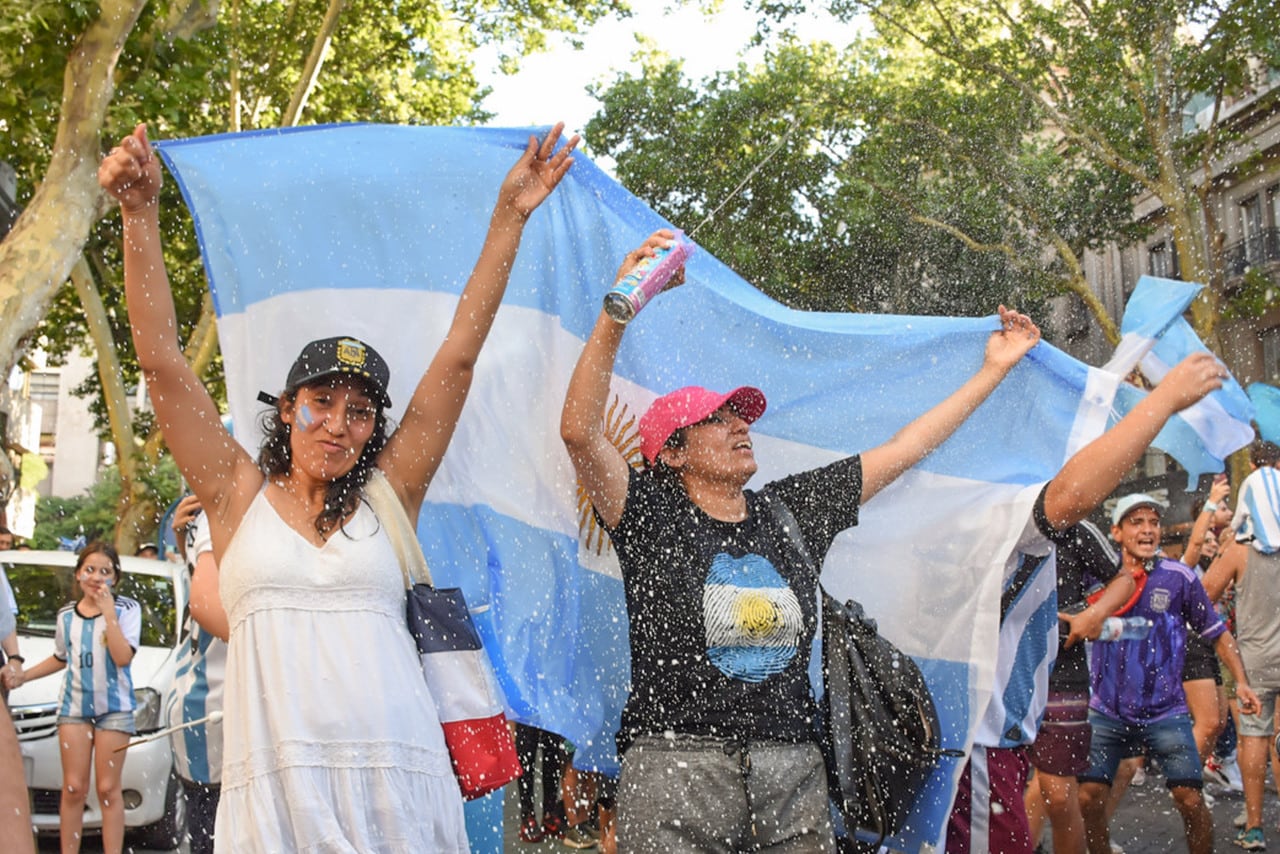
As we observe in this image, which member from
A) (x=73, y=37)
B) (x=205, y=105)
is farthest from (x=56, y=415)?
(x=73, y=37)

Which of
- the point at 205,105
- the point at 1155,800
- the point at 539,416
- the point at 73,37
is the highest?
the point at 205,105

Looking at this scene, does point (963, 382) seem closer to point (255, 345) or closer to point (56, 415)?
point (255, 345)

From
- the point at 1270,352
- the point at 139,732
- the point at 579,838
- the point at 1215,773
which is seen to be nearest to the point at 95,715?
the point at 139,732

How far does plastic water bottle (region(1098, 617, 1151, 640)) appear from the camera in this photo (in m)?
7.04

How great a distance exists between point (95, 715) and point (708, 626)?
5.30 metres

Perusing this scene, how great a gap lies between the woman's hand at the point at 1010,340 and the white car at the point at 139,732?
Result: 4661 mm

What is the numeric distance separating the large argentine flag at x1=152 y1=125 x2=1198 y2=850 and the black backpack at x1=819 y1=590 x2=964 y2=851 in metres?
0.47

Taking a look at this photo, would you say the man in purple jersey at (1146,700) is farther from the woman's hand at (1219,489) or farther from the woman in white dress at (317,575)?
the woman in white dress at (317,575)

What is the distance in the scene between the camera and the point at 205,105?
859 inches

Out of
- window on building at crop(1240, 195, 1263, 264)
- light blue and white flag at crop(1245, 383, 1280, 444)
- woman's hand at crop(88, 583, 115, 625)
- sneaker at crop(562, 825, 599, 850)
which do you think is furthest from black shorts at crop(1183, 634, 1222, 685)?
window on building at crop(1240, 195, 1263, 264)

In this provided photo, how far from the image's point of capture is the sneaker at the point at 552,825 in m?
8.77

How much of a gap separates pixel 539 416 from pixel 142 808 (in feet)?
16.7

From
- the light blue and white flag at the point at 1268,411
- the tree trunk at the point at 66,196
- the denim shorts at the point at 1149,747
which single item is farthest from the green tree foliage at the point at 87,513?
the denim shorts at the point at 1149,747

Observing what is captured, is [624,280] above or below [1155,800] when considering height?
above
